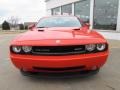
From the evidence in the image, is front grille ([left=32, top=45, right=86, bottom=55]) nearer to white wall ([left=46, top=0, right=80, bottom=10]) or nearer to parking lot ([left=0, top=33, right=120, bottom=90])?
parking lot ([left=0, top=33, right=120, bottom=90])

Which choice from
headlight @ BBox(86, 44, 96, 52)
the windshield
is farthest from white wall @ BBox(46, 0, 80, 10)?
headlight @ BBox(86, 44, 96, 52)

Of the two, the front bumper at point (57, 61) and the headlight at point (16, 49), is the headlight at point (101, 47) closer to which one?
the front bumper at point (57, 61)

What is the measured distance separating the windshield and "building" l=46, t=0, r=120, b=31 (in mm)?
8025

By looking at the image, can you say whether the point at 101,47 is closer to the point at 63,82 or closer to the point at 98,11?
the point at 63,82

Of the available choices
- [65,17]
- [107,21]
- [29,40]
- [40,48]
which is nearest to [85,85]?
[40,48]

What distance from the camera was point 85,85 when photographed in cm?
415

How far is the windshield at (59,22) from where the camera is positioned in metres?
5.64

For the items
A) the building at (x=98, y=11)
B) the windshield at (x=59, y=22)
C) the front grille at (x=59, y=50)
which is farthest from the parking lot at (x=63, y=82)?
the building at (x=98, y=11)

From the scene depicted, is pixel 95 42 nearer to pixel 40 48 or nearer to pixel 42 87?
pixel 40 48

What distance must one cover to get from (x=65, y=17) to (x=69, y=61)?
241 centimetres

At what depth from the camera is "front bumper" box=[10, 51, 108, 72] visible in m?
3.95

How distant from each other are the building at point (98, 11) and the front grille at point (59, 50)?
980 cm

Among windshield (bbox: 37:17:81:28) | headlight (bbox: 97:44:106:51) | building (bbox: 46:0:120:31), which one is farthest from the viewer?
building (bbox: 46:0:120:31)

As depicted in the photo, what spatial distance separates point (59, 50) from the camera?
13.3 feet
